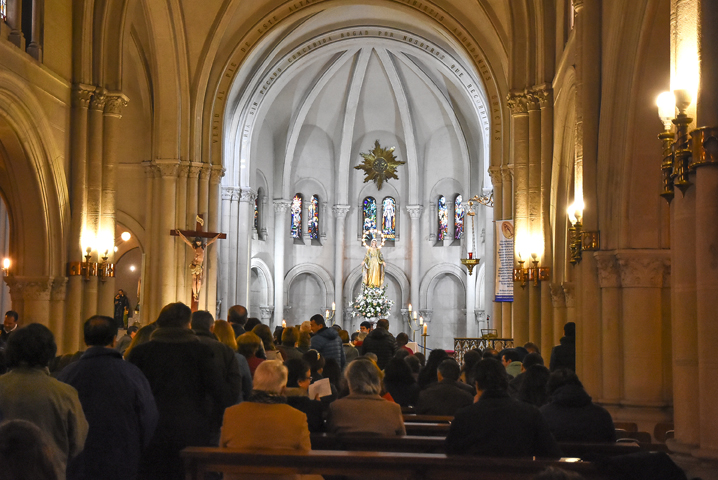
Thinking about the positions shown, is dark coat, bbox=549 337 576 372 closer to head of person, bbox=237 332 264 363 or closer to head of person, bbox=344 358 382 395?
head of person, bbox=237 332 264 363

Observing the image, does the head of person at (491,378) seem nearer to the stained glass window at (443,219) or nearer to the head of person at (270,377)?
the head of person at (270,377)

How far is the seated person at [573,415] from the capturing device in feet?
20.4

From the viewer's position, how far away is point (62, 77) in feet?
55.9

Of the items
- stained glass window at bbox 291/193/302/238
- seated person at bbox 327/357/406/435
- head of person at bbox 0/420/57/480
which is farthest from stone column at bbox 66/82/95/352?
stained glass window at bbox 291/193/302/238

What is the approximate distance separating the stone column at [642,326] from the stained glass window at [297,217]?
26730mm

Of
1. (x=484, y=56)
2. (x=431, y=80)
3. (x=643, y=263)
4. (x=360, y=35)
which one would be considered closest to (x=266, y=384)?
(x=643, y=263)

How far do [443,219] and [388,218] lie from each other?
240 cm

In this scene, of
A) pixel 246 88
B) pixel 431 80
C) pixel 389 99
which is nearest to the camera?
pixel 246 88

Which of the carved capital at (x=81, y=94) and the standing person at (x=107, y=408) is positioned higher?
the carved capital at (x=81, y=94)

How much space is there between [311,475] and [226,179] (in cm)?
2568

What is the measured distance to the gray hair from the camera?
5.30 metres

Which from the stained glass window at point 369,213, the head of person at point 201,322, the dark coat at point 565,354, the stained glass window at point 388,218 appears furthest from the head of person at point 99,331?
the stained glass window at point 369,213

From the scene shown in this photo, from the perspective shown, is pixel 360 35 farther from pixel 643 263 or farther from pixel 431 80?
pixel 643 263

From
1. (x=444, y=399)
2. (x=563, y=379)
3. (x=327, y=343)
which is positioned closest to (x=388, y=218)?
(x=327, y=343)
